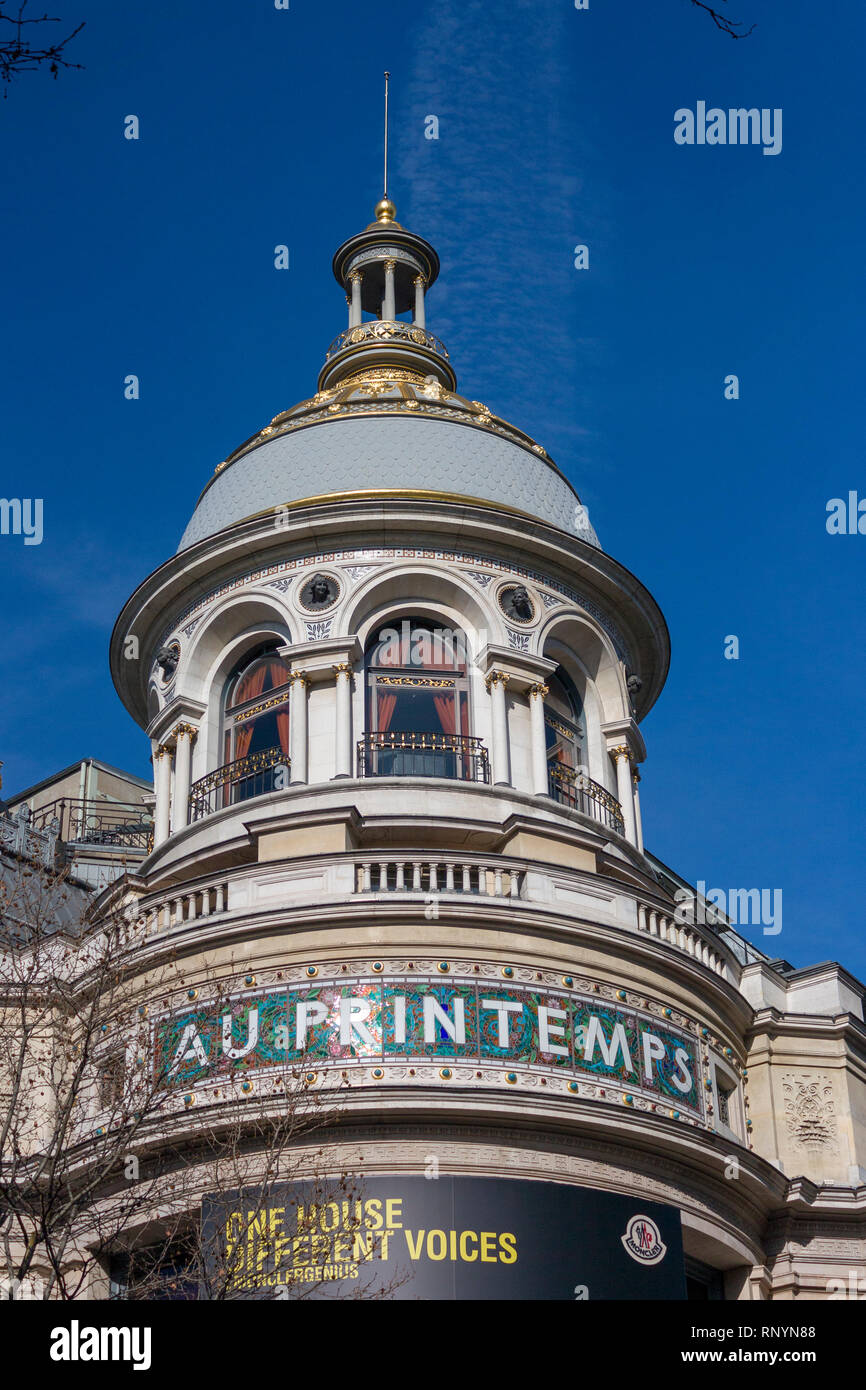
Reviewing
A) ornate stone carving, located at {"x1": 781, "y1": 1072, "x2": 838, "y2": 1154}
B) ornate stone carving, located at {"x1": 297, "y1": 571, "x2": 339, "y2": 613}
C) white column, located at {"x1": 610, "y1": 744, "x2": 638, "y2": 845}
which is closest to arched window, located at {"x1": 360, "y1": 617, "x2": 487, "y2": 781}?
ornate stone carving, located at {"x1": 297, "y1": 571, "x2": 339, "y2": 613}

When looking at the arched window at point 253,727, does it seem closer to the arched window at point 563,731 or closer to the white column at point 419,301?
the arched window at point 563,731

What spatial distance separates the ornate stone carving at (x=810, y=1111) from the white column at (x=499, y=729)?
21.7 feet

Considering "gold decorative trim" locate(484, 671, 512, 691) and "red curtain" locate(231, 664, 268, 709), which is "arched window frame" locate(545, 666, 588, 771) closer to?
"gold decorative trim" locate(484, 671, 512, 691)

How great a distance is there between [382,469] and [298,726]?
19.4 feet

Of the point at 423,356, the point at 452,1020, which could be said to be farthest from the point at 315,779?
the point at 423,356

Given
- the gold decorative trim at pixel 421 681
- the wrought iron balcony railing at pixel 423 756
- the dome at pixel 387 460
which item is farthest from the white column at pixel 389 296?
the wrought iron balcony railing at pixel 423 756

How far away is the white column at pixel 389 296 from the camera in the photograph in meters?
45.1

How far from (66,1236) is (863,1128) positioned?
648 inches

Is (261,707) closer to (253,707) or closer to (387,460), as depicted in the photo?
(253,707)

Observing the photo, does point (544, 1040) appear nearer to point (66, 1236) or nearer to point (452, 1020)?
point (452, 1020)

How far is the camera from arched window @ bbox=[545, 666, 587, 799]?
35375mm

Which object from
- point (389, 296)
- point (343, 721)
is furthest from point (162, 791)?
point (389, 296)

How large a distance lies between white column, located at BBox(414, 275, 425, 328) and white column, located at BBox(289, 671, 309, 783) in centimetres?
1316

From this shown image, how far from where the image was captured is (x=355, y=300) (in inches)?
1806
